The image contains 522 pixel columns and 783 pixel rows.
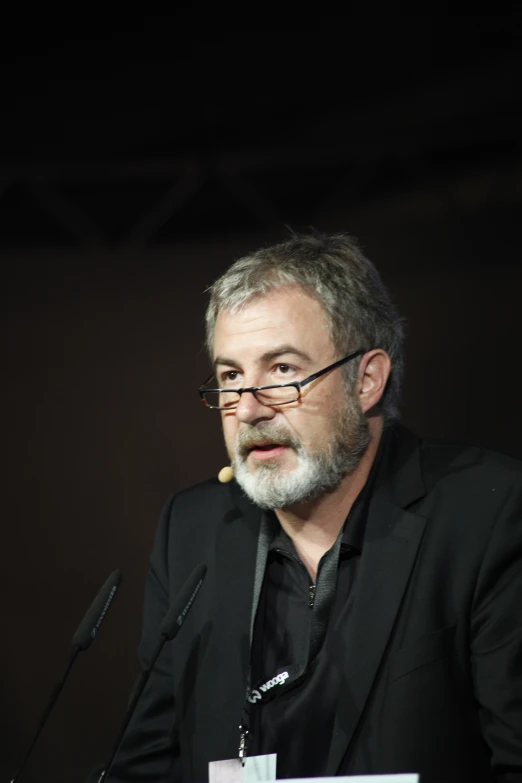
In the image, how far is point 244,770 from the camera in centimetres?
171

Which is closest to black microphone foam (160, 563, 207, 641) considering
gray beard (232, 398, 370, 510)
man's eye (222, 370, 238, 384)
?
gray beard (232, 398, 370, 510)

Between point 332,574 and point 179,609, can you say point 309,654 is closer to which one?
point 332,574

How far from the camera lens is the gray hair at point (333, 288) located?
192 centimetres

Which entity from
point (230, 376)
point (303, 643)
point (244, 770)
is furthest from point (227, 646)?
point (230, 376)

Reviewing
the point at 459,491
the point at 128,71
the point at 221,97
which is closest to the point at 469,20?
the point at 221,97

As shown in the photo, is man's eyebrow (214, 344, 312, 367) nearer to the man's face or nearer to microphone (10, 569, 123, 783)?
the man's face

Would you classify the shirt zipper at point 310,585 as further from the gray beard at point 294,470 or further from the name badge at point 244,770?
the name badge at point 244,770

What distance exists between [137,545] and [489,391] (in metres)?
1.68

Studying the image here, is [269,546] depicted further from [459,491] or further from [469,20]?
[469,20]

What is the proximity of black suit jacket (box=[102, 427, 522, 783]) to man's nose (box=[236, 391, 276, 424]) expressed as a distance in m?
0.33

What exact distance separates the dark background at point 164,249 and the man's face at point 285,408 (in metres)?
1.71

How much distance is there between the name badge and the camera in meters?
1.70

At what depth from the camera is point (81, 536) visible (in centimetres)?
373

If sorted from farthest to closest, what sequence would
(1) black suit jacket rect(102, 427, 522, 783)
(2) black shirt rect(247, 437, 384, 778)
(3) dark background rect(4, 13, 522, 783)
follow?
(3) dark background rect(4, 13, 522, 783)
(2) black shirt rect(247, 437, 384, 778)
(1) black suit jacket rect(102, 427, 522, 783)
